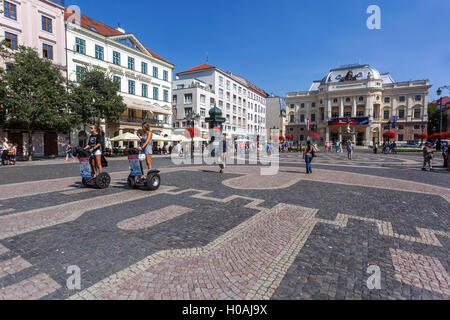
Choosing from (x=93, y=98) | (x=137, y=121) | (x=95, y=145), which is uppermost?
(x=93, y=98)

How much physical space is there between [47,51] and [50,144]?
10.2 meters

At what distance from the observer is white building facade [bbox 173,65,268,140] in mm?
46000

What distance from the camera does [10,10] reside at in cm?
2284

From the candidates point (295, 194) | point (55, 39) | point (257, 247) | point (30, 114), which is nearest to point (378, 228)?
point (257, 247)

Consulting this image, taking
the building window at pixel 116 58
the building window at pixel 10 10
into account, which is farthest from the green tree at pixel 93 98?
the building window at pixel 116 58

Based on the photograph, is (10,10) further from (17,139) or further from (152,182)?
(152,182)

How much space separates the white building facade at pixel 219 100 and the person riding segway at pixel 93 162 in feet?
92.7

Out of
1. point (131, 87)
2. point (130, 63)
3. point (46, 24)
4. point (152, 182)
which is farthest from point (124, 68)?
point (152, 182)

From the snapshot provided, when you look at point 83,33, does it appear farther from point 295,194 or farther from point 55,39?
point 295,194

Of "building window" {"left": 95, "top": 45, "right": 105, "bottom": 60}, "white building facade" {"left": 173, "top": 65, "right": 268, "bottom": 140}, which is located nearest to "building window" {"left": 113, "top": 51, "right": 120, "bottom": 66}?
"building window" {"left": 95, "top": 45, "right": 105, "bottom": 60}

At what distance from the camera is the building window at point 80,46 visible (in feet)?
91.1

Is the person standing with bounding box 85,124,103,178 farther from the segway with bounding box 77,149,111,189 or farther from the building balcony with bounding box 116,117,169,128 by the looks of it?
the building balcony with bounding box 116,117,169,128

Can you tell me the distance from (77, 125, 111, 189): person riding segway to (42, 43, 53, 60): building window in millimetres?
25253
